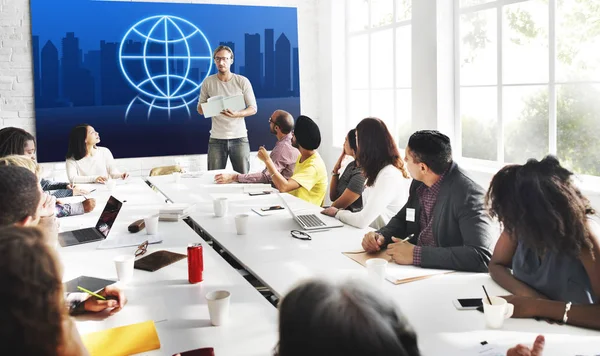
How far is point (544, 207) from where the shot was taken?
1841 millimetres

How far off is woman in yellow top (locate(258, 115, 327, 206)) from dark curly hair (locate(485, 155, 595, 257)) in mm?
2265

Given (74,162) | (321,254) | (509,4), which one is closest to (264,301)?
(321,254)

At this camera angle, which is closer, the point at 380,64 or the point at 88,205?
the point at 88,205

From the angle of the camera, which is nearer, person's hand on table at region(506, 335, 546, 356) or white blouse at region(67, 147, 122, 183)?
person's hand on table at region(506, 335, 546, 356)

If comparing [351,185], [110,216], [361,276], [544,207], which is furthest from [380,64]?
[361,276]

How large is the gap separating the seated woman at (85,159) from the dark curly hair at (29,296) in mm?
4133

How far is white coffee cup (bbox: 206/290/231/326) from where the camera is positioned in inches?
70.3

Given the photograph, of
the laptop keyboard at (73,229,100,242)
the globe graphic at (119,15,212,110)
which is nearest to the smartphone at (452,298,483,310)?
the laptop keyboard at (73,229,100,242)

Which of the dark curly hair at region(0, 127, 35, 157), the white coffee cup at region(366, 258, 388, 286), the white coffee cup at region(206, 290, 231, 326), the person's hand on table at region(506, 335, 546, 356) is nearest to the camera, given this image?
the person's hand on table at region(506, 335, 546, 356)

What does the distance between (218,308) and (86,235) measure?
1.53 m

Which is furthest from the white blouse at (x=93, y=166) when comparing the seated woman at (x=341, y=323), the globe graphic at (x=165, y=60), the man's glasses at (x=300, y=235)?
the seated woman at (x=341, y=323)

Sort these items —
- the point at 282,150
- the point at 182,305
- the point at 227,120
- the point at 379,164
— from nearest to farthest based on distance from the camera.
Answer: the point at 182,305, the point at 379,164, the point at 282,150, the point at 227,120

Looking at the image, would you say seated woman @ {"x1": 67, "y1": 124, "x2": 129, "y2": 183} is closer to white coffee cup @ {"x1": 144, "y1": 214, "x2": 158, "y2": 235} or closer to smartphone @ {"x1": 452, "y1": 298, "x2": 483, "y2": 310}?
white coffee cup @ {"x1": 144, "y1": 214, "x2": 158, "y2": 235}

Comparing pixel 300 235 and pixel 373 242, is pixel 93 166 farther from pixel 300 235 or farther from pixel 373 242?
pixel 373 242
